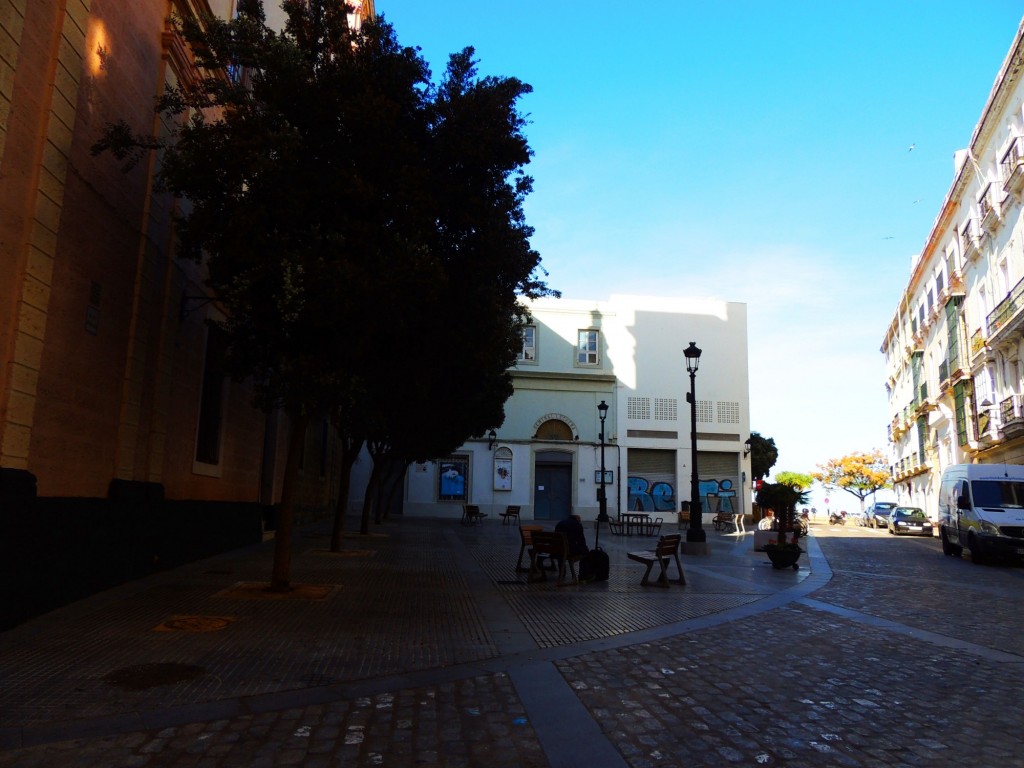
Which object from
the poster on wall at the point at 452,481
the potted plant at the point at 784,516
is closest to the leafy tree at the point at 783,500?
the potted plant at the point at 784,516

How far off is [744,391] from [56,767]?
4262 centimetres

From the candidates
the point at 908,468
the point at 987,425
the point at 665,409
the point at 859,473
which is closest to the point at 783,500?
the point at 987,425

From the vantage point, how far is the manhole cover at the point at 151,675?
5434mm

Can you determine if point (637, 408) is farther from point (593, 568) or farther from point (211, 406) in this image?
point (211, 406)

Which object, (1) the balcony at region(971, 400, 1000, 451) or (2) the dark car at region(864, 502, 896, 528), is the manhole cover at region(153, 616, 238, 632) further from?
(2) the dark car at region(864, 502, 896, 528)

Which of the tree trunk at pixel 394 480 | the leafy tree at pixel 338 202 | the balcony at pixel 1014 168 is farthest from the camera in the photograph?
the tree trunk at pixel 394 480

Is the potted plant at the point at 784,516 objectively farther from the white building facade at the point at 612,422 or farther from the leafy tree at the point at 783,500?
the white building facade at the point at 612,422

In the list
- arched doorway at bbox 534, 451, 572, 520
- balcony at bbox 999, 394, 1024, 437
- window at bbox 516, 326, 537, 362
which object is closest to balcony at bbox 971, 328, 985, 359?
balcony at bbox 999, 394, 1024, 437

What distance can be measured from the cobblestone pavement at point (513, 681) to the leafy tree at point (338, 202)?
8.98 feet

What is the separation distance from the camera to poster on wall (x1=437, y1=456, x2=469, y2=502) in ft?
131

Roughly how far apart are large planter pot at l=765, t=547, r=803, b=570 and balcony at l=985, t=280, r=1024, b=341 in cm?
1767

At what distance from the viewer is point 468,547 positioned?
1883 centimetres

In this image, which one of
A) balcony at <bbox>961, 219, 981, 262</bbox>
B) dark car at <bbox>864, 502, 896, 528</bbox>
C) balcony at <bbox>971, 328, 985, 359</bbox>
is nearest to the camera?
balcony at <bbox>971, 328, 985, 359</bbox>

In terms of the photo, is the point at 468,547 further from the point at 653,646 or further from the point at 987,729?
the point at 987,729
